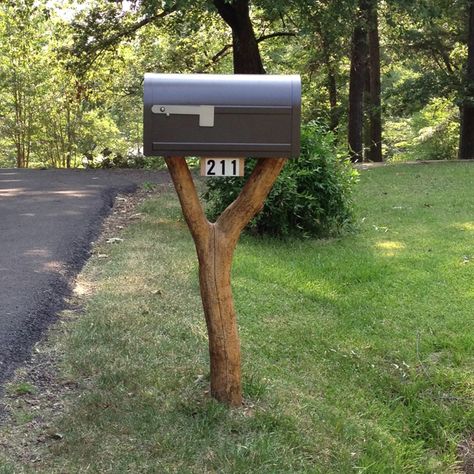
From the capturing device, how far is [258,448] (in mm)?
2922

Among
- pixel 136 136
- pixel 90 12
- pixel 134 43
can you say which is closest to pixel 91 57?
pixel 90 12

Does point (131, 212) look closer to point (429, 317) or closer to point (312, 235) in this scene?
point (312, 235)

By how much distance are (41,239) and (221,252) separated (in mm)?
4272

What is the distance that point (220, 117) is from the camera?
295 centimetres

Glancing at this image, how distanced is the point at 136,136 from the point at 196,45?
52.5ft

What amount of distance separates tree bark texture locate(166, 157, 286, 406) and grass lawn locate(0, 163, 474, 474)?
157 mm

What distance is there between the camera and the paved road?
436cm

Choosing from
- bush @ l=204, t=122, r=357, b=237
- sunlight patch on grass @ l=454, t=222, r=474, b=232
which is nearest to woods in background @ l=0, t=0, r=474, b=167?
bush @ l=204, t=122, r=357, b=237

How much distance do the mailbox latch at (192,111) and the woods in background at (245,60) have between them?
5.44 metres

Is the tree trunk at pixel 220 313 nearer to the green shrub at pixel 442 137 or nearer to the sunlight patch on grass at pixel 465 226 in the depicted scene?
the sunlight patch on grass at pixel 465 226

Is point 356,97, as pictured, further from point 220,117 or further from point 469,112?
point 220,117

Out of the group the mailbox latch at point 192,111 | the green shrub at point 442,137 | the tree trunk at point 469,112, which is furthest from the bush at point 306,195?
the green shrub at point 442,137

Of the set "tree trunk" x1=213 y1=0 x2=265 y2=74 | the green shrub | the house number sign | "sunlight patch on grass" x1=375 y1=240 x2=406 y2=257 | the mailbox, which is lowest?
"sunlight patch on grass" x1=375 y1=240 x2=406 y2=257

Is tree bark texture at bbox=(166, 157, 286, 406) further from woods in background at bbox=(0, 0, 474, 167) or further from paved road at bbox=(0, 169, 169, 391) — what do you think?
woods in background at bbox=(0, 0, 474, 167)
